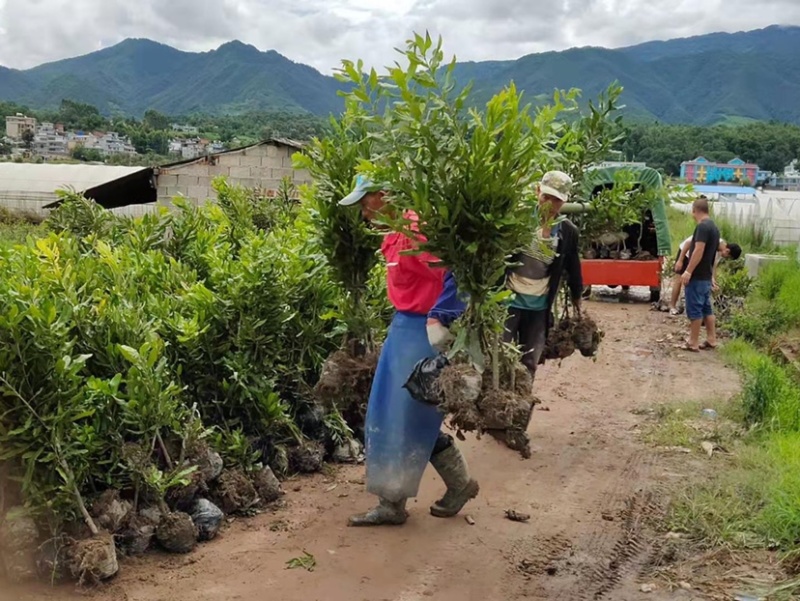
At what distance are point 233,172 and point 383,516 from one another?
1287 centimetres

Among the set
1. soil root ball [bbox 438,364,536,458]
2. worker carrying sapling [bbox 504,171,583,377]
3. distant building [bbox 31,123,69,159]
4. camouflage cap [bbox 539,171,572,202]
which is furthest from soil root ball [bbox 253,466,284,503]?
distant building [bbox 31,123,69,159]

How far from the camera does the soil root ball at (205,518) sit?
435cm

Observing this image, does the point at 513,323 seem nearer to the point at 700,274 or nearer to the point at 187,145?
the point at 700,274

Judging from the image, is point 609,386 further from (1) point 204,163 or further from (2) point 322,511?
(1) point 204,163

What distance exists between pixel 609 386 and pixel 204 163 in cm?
1048

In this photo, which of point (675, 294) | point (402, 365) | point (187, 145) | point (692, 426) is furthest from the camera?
point (187, 145)

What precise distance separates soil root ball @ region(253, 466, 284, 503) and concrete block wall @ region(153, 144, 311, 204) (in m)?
11.3

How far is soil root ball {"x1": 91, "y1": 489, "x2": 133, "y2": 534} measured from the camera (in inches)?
156

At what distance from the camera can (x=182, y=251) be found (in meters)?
7.12

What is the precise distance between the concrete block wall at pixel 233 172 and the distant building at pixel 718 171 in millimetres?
30796

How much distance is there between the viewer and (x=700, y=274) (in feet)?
31.9

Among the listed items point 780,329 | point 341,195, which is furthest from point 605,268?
point 341,195

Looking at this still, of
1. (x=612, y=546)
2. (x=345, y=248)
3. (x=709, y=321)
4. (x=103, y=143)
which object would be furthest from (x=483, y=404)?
(x=103, y=143)

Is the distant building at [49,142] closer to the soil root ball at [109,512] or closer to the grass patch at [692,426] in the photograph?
the grass patch at [692,426]
